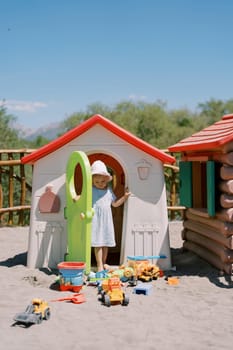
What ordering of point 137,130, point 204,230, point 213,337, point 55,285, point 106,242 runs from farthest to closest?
point 137,130 → point 204,230 → point 106,242 → point 55,285 → point 213,337

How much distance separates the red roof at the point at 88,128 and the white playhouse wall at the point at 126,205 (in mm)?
79

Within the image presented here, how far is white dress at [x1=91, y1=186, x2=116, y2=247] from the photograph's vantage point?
670 cm

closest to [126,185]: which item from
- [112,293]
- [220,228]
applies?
[220,228]

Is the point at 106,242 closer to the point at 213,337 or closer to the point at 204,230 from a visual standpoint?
the point at 204,230

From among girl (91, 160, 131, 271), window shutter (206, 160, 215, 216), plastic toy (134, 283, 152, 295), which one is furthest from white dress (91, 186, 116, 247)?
window shutter (206, 160, 215, 216)

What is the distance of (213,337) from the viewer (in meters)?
4.35

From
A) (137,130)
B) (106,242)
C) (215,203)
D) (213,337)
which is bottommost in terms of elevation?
(213,337)

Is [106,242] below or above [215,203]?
below

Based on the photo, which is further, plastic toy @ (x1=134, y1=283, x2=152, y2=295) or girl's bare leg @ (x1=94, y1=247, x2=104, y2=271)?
girl's bare leg @ (x1=94, y1=247, x2=104, y2=271)

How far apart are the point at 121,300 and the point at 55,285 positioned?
3.67 ft

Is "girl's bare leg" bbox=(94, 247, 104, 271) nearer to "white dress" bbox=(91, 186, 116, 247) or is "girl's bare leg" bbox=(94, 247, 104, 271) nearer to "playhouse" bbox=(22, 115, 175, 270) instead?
"white dress" bbox=(91, 186, 116, 247)

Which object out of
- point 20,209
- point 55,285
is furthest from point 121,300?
point 20,209

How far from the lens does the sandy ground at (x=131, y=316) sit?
4.18 metres

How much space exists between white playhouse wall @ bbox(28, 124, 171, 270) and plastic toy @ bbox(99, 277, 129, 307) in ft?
4.52
